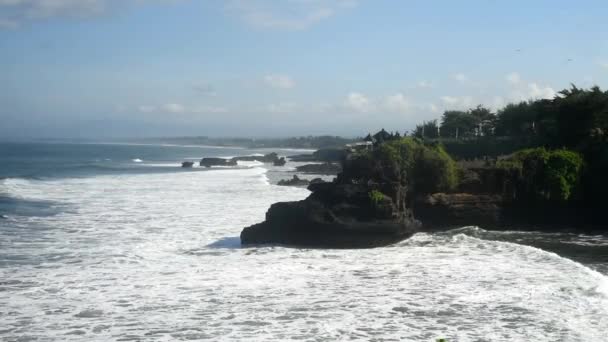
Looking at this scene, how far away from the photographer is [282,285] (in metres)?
16.2

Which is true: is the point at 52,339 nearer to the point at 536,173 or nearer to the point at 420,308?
the point at 420,308

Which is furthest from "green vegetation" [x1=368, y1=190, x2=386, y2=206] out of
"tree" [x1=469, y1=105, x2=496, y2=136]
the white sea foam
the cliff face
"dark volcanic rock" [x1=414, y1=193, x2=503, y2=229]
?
"tree" [x1=469, y1=105, x2=496, y2=136]

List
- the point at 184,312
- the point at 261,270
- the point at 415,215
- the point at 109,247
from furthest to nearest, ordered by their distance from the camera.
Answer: the point at 415,215 → the point at 109,247 → the point at 261,270 → the point at 184,312

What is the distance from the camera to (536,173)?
27.9 meters

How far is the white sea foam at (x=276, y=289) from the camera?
500 inches

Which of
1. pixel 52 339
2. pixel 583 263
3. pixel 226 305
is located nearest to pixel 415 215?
pixel 583 263

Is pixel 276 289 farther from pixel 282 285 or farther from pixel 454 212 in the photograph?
pixel 454 212

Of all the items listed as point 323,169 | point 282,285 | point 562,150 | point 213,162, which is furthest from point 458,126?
point 282,285

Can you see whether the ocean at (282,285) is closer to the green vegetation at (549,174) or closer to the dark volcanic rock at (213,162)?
the green vegetation at (549,174)

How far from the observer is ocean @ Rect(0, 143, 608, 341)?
41.7 ft

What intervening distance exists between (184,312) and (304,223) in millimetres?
9354

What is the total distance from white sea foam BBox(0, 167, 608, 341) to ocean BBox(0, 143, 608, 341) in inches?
1.6

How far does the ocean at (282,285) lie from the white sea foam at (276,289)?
0.04 meters

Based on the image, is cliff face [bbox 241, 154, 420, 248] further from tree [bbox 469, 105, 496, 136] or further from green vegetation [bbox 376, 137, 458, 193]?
tree [bbox 469, 105, 496, 136]
